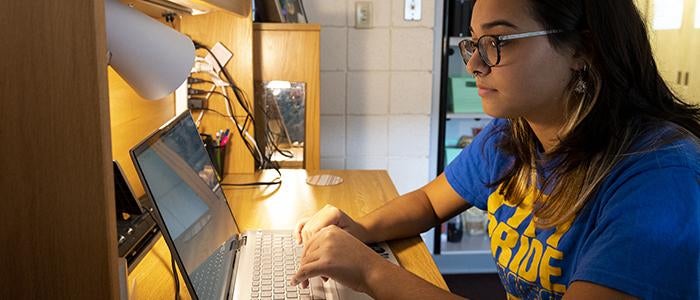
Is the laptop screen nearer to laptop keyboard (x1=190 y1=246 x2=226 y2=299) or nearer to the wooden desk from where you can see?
laptop keyboard (x1=190 y1=246 x2=226 y2=299)

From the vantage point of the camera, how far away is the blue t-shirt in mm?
750

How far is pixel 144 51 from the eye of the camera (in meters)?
0.92

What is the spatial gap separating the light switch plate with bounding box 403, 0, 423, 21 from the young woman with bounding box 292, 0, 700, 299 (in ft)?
4.97

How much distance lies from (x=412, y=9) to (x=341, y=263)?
1.78 m

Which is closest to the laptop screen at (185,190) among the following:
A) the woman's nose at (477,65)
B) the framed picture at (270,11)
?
the woman's nose at (477,65)

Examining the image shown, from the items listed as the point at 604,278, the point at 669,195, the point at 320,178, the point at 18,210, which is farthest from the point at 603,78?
the point at 320,178

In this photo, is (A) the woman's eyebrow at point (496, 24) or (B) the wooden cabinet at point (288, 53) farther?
(B) the wooden cabinet at point (288, 53)

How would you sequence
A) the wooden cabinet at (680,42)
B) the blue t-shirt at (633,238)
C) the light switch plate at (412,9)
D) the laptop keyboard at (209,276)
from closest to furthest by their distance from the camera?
the blue t-shirt at (633,238) → the laptop keyboard at (209,276) → the wooden cabinet at (680,42) → the light switch plate at (412,9)

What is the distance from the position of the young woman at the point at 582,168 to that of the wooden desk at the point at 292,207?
0.18m

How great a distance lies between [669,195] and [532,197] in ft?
0.92

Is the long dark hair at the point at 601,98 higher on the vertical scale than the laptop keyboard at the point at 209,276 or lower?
higher

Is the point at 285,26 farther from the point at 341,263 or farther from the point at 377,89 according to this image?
the point at 341,263

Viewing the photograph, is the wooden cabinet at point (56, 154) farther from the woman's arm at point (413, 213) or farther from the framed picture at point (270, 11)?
the framed picture at point (270, 11)

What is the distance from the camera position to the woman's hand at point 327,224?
120 cm
